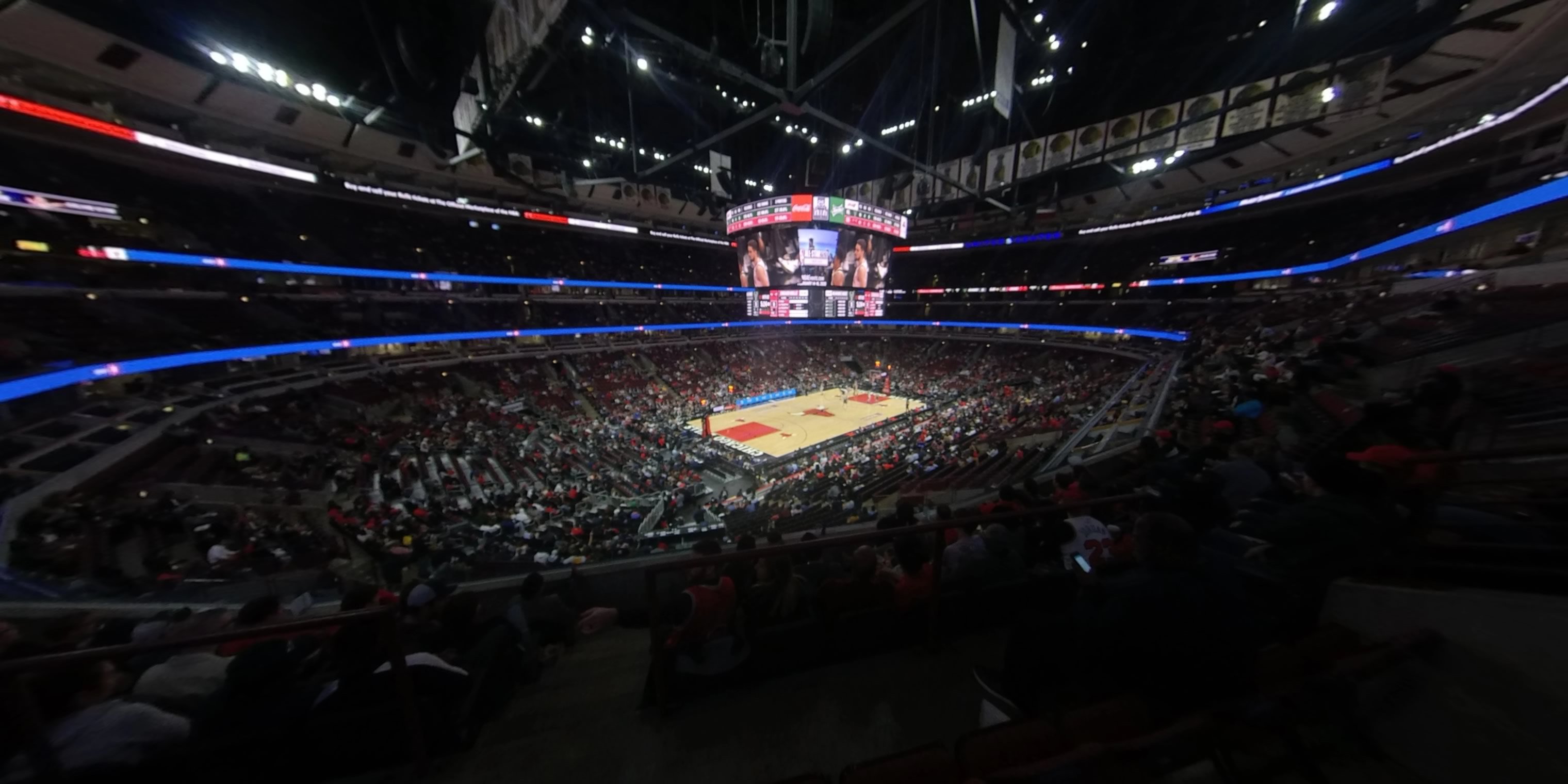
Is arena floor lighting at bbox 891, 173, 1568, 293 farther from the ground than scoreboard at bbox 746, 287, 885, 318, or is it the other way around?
arena floor lighting at bbox 891, 173, 1568, 293

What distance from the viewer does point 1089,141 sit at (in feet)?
45.4

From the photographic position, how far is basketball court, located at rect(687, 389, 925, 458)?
21922mm

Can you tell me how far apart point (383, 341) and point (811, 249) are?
18.6 meters

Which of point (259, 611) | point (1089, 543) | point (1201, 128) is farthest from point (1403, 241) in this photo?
point (259, 611)

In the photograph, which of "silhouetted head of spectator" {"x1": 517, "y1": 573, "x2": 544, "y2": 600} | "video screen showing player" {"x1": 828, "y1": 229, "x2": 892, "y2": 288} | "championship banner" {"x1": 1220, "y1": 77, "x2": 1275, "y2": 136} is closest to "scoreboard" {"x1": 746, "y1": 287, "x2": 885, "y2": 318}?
"video screen showing player" {"x1": 828, "y1": 229, "x2": 892, "y2": 288}

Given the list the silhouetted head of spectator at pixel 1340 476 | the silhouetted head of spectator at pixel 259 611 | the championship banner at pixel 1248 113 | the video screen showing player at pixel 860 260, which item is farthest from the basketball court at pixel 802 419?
the silhouetted head of spectator at pixel 1340 476

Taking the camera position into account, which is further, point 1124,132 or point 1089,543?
point 1124,132

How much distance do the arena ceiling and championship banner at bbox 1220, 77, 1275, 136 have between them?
103 cm

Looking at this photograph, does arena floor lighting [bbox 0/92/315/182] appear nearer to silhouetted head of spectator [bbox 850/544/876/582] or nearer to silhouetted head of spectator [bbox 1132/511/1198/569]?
silhouetted head of spectator [bbox 850/544/876/582]

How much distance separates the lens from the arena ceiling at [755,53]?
8.39 meters

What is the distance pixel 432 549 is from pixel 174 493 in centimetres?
572

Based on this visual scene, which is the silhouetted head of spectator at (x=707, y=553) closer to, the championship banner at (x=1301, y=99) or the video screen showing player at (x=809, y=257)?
the championship banner at (x=1301, y=99)

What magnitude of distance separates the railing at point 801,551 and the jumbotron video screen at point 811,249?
16.0 m

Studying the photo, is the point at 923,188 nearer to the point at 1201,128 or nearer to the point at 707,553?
the point at 1201,128
